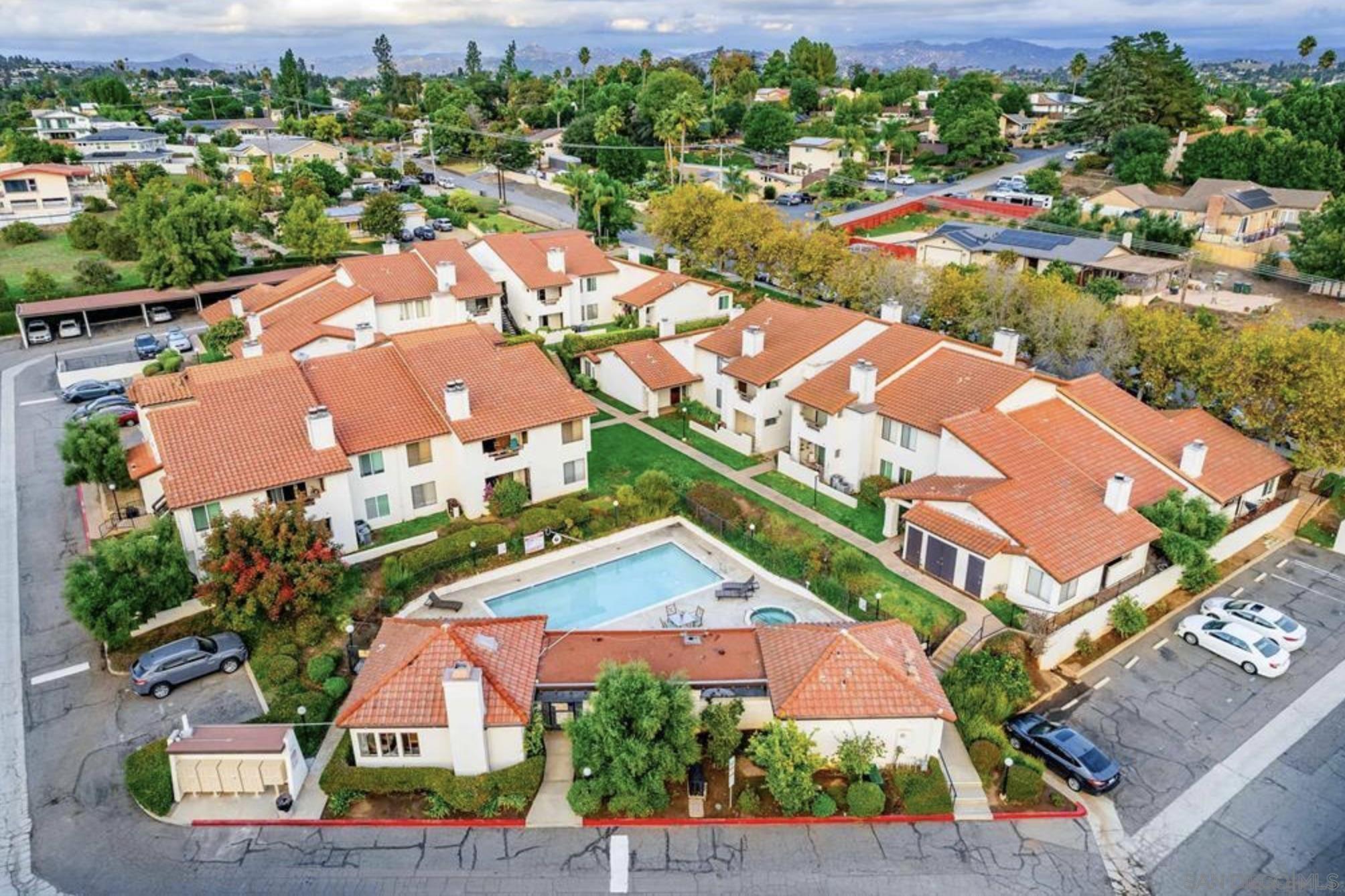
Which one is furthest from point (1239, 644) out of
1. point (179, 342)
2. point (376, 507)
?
point (179, 342)

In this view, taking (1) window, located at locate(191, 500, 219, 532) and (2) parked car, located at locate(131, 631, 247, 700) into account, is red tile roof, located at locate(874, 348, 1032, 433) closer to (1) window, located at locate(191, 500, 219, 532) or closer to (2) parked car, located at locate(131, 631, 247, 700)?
(1) window, located at locate(191, 500, 219, 532)

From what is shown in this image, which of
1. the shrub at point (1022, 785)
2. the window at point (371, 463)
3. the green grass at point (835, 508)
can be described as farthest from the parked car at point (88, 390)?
the shrub at point (1022, 785)

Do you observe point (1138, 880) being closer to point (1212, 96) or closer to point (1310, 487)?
point (1310, 487)

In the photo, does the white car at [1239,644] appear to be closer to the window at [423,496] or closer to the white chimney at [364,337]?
the window at [423,496]

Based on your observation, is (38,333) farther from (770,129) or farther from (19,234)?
(770,129)

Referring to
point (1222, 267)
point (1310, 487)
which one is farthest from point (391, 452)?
point (1222, 267)

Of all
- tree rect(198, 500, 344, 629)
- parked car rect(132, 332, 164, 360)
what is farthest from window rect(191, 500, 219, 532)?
parked car rect(132, 332, 164, 360)
